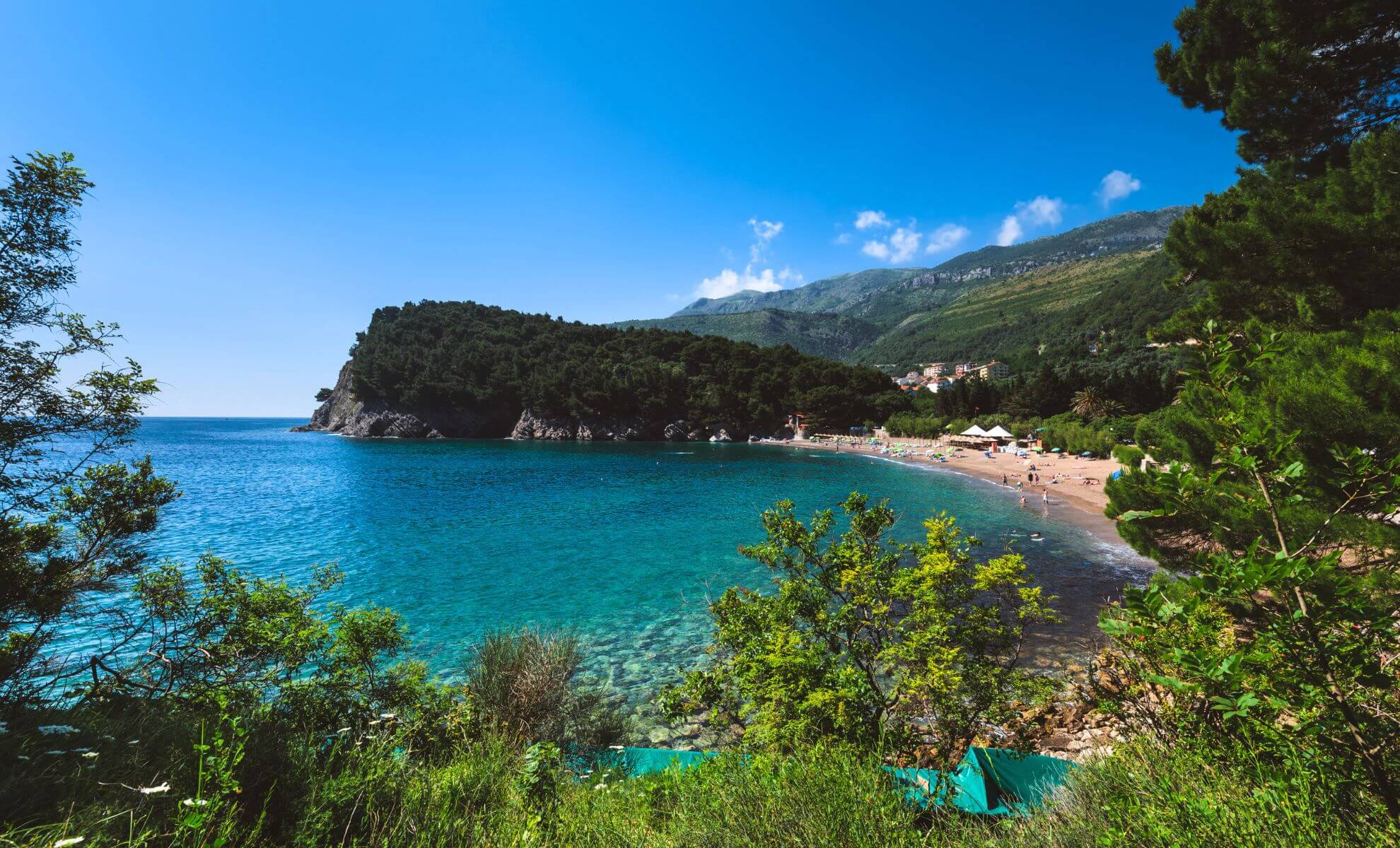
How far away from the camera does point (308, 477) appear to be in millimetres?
46281

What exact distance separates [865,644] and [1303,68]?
37.0 feet

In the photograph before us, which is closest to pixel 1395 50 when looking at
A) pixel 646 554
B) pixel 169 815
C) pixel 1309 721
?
pixel 1309 721

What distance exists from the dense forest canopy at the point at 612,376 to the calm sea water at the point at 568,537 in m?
37.7

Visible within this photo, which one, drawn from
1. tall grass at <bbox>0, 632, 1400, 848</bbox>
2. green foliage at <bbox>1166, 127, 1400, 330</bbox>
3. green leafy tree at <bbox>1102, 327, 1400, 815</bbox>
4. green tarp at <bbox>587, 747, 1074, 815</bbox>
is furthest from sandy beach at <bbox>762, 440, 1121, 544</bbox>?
green leafy tree at <bbox>1102, 327, 1400, 815</bbox>

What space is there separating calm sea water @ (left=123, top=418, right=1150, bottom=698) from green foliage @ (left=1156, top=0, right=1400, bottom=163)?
10713 millimetres

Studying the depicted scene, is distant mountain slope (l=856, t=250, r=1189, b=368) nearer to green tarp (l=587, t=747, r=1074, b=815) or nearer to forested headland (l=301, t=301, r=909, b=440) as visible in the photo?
forested headland (l=301, t=301, r=909, b=440)

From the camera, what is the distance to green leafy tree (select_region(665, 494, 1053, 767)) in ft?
16.1

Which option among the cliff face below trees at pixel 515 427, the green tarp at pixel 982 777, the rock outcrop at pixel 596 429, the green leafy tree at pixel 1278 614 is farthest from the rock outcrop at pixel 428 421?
the green leafy tree at pixel 1278 614

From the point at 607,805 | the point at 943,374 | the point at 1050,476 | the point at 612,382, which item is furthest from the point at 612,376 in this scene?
the point at 943,374

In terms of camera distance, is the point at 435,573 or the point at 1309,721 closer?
the point at 1309,721

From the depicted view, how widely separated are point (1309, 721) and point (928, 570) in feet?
10.7

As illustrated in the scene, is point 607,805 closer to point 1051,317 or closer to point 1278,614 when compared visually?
point 1278,614

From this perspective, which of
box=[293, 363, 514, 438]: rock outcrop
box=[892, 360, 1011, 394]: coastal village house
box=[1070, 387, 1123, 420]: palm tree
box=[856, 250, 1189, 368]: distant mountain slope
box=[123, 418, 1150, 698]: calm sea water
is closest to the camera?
box=[123, 418, 1150, 698]: calm sea water

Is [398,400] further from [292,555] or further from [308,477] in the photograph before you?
[292,555]
